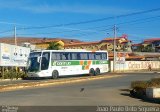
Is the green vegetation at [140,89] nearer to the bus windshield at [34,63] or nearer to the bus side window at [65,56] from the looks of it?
the bus windshield at [34,63]

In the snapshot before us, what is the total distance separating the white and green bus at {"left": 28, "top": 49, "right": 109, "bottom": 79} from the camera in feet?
139

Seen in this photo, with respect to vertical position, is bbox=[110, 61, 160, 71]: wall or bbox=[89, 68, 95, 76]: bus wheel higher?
bbox=[110, 61, 160, 71]: wall

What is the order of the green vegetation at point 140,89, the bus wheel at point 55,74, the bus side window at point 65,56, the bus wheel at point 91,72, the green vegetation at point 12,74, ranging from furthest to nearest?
1. the bus wheel at point 91,72
2. the bus side window at point 65,56
3. the green vegetation at point 12,74
4. the bus wheel at point 55,74
5. the green vegetation at point 140,89

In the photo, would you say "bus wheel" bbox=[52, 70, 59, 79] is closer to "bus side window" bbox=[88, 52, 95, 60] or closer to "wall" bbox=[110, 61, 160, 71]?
"bus side window" bbox=[88, 52, 95, 60]

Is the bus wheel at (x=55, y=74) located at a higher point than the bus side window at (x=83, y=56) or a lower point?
lower

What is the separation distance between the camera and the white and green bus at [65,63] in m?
42.3

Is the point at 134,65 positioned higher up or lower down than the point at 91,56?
lower down

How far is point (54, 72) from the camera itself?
43.3m

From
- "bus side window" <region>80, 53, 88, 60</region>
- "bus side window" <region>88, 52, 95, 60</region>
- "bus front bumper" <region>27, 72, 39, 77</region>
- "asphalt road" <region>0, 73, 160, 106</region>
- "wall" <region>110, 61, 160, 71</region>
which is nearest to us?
"asphalt road" <region>0, 73, 160, 106</region>

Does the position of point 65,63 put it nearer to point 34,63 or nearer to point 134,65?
point 34,63

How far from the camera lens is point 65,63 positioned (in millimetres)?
45062

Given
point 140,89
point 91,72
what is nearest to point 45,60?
point 91,72

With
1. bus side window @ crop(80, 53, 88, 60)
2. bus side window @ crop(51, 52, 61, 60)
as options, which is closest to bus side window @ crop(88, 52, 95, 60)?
bus side window @ crop(80, 53, 88, 60)

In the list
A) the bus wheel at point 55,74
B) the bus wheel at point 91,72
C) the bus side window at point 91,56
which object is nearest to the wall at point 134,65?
the bus wheel at point 91,72
